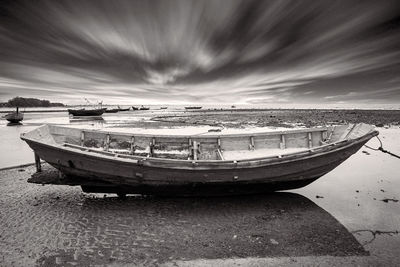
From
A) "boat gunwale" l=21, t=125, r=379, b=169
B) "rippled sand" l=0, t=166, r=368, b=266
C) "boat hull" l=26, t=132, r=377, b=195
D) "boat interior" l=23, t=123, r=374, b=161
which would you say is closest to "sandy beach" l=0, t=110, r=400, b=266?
"rippled sand" l=0, t=166, r=368, b=266

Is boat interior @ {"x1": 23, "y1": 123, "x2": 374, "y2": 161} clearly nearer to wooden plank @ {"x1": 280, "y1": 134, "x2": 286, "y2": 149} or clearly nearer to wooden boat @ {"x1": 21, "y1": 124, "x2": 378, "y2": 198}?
wooden plank @ {"x1": 280, "y1": 134, "x2": 286, "y2": 149}

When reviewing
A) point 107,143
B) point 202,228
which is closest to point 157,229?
point 202,228

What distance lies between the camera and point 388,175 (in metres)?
8.70

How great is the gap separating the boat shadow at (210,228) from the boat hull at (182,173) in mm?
424

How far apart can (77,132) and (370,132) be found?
9193mm

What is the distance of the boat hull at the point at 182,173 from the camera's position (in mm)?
5914

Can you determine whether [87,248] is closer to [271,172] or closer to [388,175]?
[271,172]

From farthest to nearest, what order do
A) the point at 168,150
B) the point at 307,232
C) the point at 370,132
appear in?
1. the point at 168,150
2. the point at 370,132
3. the point at 307,232

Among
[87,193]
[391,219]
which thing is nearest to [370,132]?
[391,219]

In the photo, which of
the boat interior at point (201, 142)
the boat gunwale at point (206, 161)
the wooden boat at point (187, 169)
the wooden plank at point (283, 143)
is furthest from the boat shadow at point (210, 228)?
the wooden plank at point (283, 143)

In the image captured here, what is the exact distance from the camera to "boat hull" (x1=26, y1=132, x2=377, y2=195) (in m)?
5.91

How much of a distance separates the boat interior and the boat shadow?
5.63 ft

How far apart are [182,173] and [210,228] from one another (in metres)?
1.45

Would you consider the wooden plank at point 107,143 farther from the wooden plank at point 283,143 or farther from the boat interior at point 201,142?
the wooden plank at point 283,143
